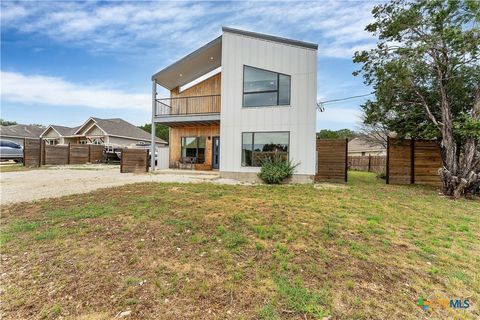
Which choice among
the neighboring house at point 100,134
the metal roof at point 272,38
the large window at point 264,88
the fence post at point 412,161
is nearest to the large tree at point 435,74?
the fence post at point 412,161

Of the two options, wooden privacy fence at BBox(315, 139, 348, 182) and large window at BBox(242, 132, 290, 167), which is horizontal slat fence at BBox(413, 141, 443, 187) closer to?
wooden privacy fence at BBox(315, 139, 348, 182)

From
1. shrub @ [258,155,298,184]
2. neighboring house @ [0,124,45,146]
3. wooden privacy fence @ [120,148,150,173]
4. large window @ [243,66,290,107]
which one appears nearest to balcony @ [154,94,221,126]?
wooden privacy fence @ [120,148,150,173]

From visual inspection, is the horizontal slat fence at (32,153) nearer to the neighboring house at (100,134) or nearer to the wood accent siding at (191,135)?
the neighboring house at (100,134)

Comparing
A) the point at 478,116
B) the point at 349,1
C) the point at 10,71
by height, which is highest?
the point at 349,1

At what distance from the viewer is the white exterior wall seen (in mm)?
10117

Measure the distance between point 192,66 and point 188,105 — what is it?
246 centimetres

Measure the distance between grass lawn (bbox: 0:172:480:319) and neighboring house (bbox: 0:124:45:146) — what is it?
123 feet

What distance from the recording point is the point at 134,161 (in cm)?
1345

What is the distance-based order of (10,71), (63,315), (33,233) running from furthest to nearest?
(10,71) < (33,233) < (63,315)

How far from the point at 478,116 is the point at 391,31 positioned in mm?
4539

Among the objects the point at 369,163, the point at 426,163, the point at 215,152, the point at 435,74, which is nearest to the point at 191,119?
the point at 215,152

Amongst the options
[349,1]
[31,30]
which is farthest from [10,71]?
[349,1]

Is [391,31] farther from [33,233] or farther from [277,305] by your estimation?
[33,233]

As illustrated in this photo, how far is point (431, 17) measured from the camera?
8.42m
